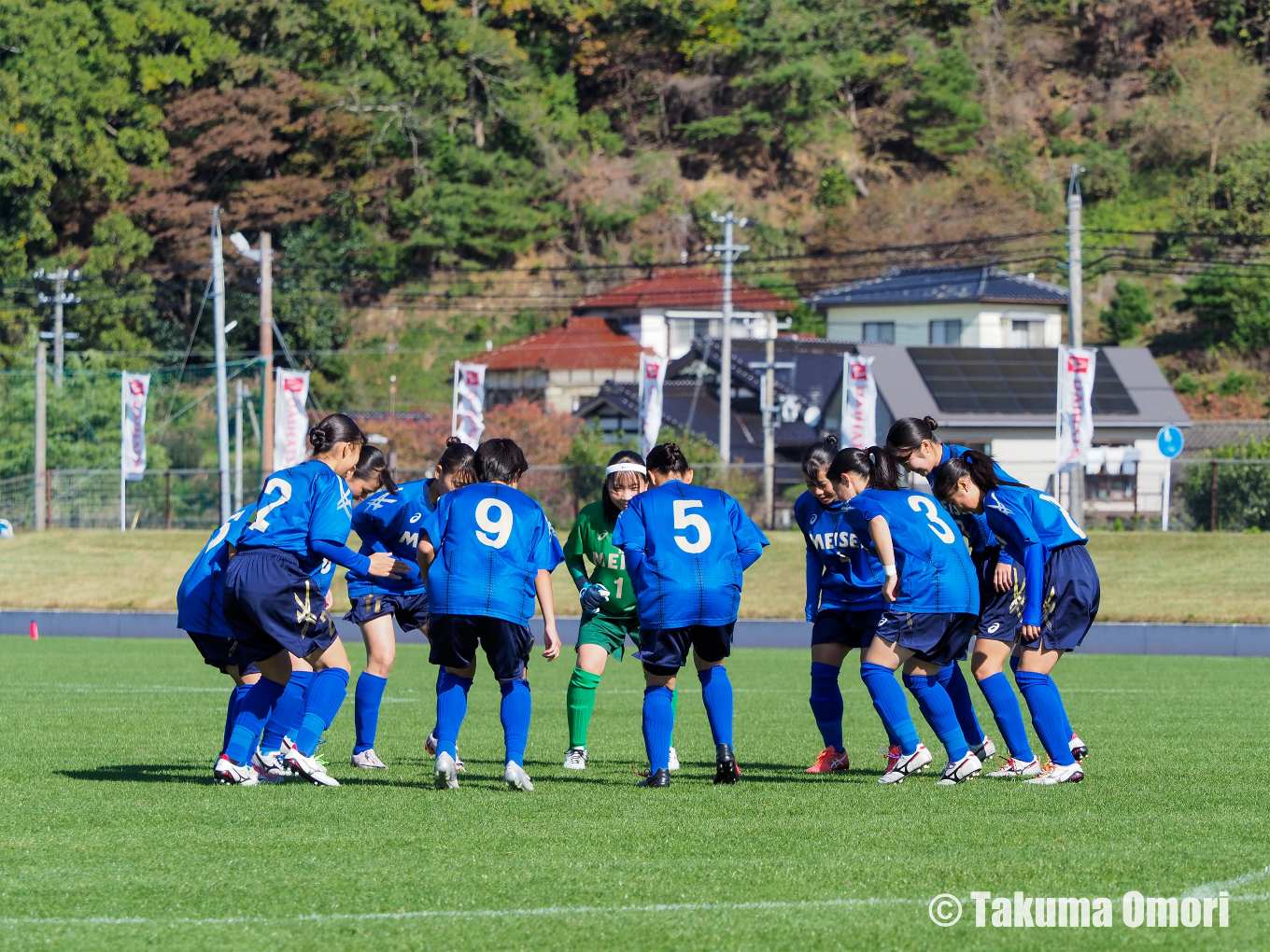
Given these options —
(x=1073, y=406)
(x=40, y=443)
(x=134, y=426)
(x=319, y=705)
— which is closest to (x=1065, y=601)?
(x=319, y=705)

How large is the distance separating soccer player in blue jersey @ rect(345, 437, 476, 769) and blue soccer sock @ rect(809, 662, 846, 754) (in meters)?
2.30

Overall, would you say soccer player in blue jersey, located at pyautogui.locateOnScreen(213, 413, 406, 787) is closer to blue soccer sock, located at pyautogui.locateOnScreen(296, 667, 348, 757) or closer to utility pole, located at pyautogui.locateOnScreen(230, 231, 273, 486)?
blue soccer sock, located at pyautogui.locateOnScreen(296, 667, 348, 757)

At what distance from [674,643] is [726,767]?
0.71 meters

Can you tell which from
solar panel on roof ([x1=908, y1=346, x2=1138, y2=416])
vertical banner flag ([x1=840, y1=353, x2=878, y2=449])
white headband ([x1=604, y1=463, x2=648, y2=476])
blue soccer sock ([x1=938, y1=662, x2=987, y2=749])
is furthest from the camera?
solar panel on roof ([x1=908, y1=346, x2=1138, y2=416])

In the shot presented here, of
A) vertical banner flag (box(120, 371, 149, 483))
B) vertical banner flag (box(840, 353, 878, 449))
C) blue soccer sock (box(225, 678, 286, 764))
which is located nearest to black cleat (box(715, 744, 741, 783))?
blue soccer sock (box(225, 678, 286, 764))

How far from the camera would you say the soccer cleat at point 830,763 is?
8609 mm

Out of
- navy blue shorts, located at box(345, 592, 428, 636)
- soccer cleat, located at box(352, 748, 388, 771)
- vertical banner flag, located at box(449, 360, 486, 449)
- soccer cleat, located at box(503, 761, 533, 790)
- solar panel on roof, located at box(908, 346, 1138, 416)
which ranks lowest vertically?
soccer cleat, located at box(352, 748, 388, 771)

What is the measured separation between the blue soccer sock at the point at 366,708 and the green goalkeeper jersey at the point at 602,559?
1311 mm

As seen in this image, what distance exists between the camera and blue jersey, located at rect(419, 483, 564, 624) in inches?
301

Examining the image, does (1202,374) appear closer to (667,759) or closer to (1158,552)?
(1158,552)

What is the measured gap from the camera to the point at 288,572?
759 centimetres

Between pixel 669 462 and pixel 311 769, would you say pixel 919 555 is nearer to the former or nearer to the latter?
pixel 669 462

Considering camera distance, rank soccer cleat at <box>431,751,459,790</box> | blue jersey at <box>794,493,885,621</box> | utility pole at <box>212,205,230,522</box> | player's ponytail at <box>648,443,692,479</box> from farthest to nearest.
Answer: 1. utility pole at <box>212,205,230,522</box>
2. blue jersey at <box>794,493,885,621</box>
3. player's ponytail at <box>648,443,692,479</box>
4. soccer cleat at <box>431,751,459,790</box>

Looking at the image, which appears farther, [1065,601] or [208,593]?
[1065,601]
